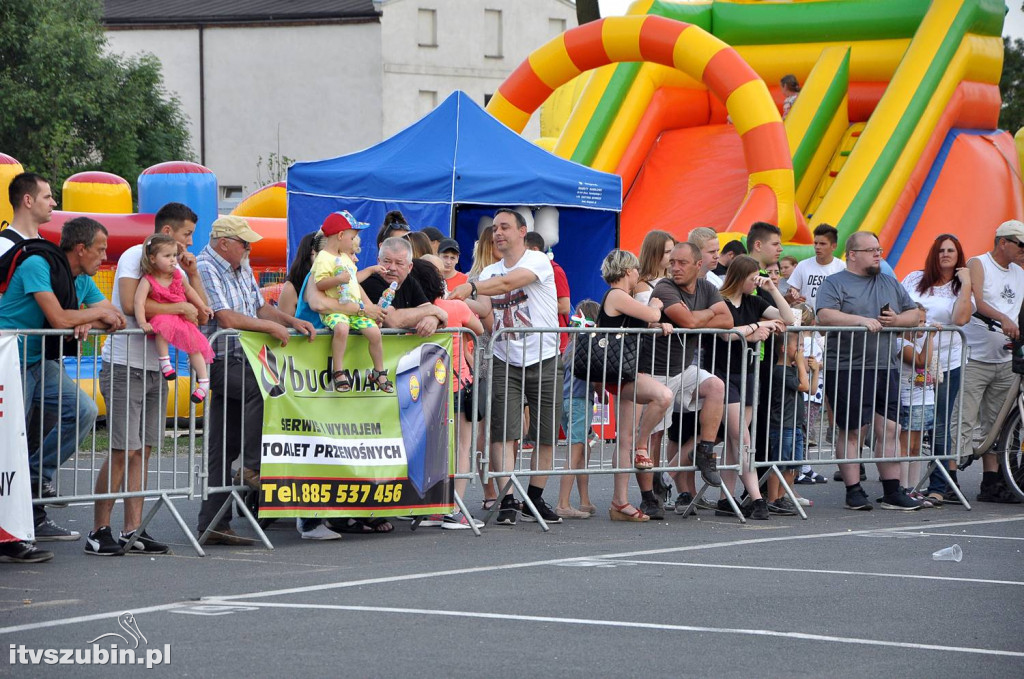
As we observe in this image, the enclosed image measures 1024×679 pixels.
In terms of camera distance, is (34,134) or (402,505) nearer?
(402,505)

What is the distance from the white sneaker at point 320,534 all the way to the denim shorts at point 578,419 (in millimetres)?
1716

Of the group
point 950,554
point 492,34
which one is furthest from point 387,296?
point 492,34

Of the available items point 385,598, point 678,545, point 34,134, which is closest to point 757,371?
point 678,545

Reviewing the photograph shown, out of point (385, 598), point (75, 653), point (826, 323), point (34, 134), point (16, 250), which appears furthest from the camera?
point (34, 134)

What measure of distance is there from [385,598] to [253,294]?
2.85 meters

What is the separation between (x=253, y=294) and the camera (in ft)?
29.4

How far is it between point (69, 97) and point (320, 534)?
→ 123 ft

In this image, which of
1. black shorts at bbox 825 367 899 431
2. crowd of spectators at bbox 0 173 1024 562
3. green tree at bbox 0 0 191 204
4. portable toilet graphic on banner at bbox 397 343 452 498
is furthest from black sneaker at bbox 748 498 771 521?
green tree at bbox 0 0 191 204

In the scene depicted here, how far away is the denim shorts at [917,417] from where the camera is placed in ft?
35.9

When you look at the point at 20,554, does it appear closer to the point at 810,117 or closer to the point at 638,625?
the point at 638,625

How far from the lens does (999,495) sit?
11234 mm

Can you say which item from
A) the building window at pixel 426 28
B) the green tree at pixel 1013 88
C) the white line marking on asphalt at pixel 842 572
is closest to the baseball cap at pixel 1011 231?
the white line marking on asphalt at pixel 842 572

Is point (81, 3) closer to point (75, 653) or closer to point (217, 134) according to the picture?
point (217, 134)

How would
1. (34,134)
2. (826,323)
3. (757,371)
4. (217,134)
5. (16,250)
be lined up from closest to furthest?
1. (16,250)
2. (757,371)
3. (826,323)
4. (34,134)
5. (217,134)
